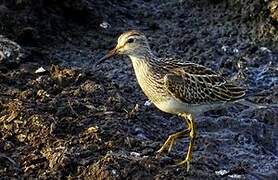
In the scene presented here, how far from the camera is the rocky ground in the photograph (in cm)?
752

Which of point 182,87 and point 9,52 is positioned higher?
point 182,87

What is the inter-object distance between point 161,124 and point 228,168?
44.1 inches

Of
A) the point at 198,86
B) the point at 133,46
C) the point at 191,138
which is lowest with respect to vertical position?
the point at 191,138

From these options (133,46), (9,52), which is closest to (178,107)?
(133,46)

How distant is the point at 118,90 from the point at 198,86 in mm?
1602

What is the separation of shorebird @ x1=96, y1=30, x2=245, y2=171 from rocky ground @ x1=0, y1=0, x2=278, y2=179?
428mm

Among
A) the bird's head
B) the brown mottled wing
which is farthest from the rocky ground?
the bird's head

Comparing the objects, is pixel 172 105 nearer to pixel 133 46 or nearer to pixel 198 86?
pixel 198 86

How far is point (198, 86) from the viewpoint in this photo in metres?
7.68

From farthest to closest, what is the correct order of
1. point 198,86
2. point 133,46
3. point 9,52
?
point 9,52, point 133,46, point 198,86

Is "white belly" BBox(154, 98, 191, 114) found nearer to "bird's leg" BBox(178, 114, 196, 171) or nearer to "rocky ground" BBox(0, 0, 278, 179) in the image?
"bird's leg" BBox(178, 114, 196, 171)

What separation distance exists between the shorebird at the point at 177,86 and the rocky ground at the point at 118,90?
428 mm

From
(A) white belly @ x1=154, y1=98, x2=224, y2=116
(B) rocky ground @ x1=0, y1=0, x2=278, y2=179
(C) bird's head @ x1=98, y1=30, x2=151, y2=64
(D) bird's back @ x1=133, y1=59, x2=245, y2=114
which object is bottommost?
(B) rocky ground @ x1=0, y1=0, x2=278, y2=179

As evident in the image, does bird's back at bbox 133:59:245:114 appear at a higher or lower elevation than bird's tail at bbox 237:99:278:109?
higher
